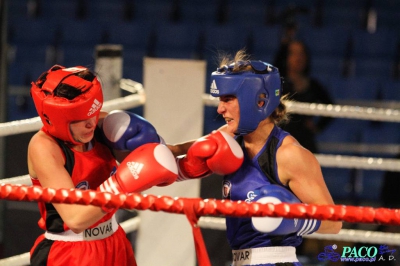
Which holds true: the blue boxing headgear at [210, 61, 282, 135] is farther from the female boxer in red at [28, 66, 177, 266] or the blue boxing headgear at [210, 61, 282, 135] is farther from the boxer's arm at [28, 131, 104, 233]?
the boxer's arm at [28, 131, 104, 233]

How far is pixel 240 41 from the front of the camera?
17.5 ft

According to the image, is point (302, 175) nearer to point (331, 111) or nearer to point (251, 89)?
point (251, 89)

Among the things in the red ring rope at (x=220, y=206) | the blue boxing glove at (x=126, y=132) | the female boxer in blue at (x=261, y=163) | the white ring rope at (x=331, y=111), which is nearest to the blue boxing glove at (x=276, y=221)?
the female boxer in blue at (x=261, y=163)

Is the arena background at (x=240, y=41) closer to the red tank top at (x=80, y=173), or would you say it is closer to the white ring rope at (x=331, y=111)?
the white ring rope at (x=331, y=111)

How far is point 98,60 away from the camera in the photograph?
258 centimetres

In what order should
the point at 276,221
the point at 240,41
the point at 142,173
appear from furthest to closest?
the point at 240,41, the point at 142,173, the point at 276,221

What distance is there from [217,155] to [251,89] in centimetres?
20

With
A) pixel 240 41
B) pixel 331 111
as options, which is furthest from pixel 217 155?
pixel 240 41

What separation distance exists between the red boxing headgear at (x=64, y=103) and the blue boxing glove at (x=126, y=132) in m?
0.11

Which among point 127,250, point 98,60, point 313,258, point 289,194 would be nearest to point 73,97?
point 127,250

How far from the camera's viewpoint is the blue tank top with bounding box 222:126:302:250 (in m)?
1.72

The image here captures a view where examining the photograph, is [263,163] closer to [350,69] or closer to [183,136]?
[183,136]

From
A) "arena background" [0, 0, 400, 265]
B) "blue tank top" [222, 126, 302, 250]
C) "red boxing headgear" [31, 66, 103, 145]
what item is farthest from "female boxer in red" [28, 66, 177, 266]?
"arena background" [0, 0, 400, 265]

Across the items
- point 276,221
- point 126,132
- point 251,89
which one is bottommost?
point 276,221
